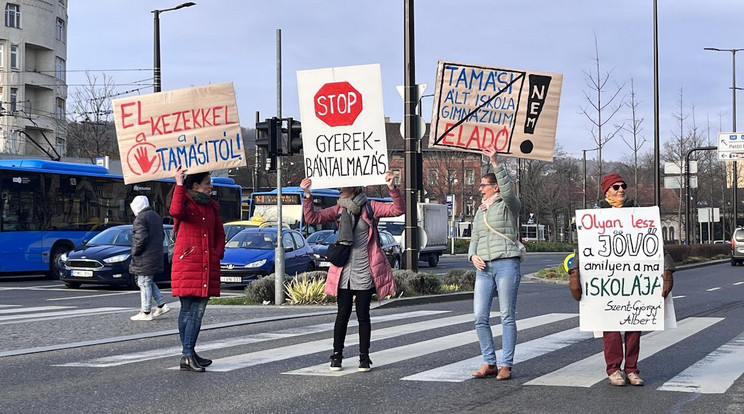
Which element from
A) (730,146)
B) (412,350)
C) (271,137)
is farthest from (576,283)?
(730,146)

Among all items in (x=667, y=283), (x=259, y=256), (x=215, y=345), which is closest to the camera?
(x=667, y=283)

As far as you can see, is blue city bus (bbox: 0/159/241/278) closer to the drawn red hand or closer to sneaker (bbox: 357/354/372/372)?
the drawn red hand

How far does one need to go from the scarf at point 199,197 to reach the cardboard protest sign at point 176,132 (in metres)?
0.53

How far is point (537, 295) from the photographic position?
2181 cm

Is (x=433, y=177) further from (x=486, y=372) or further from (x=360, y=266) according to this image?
(x=486, y=372)

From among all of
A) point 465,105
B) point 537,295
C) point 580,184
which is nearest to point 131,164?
point 465,105

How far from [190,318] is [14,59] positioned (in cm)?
6465

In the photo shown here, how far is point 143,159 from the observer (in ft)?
32.3

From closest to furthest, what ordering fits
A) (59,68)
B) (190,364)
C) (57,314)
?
(190,364) < (57,314) < (59,68)

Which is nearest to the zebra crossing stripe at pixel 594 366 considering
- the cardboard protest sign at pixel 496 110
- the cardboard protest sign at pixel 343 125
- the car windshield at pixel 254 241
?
the cardboard protest sign at pixel 496 110

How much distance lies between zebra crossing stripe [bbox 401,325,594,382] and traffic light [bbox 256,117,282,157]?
20.4 ft

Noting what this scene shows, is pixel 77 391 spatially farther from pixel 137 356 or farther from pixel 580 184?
pixel 580 184

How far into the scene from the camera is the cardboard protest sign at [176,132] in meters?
9.75

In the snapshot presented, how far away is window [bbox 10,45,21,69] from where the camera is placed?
68250 mm
